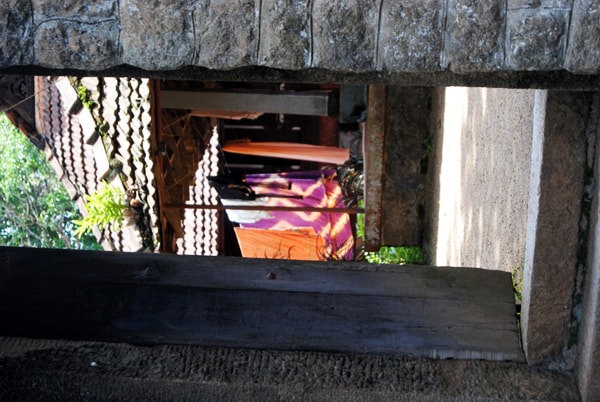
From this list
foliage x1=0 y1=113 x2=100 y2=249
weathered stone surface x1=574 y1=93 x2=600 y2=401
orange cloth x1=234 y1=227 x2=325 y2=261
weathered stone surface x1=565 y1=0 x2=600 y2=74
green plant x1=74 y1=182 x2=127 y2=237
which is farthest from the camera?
foliage x1=0 y1=113 x2=100 y2=249

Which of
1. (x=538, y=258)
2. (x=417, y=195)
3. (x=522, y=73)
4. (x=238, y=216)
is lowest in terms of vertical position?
(x=238, y=216)

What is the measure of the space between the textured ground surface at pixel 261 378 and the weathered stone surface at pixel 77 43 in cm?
113

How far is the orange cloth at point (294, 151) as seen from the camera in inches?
366

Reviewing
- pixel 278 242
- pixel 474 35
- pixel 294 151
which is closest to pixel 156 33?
pixel 474 35

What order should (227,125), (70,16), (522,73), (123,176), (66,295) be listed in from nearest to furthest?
(70,16) < (522,73) < (66,295) < (123,176) < (227,125)

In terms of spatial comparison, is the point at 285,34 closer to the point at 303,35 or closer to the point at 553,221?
the point at 303,35

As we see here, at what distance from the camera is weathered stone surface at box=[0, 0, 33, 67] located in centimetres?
184

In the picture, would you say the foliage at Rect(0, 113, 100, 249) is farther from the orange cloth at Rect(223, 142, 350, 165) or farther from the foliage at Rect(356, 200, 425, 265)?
the foliage at Rect(356, 200, 425, 265)

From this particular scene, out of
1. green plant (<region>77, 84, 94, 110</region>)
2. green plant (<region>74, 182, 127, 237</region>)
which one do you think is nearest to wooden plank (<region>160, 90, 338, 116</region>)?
green plant (<region>77, 84, 94, 110</region>)

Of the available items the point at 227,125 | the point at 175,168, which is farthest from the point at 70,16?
the point at 227,125

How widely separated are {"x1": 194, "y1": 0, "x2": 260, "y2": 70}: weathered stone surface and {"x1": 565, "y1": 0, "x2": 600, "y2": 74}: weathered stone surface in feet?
2.51

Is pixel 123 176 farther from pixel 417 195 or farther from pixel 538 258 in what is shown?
pixel 538 258

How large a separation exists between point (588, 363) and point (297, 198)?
6.87 metres

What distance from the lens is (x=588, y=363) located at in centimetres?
236
